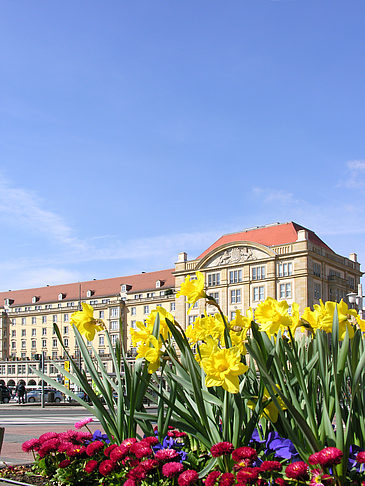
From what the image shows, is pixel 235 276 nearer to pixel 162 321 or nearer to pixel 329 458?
pixel 162 321

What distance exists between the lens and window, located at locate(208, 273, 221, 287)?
2904 inches

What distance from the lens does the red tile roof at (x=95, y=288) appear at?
90.7 metres

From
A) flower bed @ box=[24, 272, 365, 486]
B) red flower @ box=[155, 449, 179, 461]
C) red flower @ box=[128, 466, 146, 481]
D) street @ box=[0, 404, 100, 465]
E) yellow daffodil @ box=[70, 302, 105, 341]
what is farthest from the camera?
street @ box=[0, 404, 100, 465]

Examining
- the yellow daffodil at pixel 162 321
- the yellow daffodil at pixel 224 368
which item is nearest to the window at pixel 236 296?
the yellow daffodil at pixel 162 321

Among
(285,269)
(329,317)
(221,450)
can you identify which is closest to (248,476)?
(221,450)

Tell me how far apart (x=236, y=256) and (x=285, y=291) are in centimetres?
781

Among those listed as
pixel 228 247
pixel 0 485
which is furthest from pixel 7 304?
pixel 0 485

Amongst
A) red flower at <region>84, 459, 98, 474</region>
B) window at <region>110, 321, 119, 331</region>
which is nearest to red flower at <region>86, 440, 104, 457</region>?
red flower at <region>84, 459, 98, 474</region>

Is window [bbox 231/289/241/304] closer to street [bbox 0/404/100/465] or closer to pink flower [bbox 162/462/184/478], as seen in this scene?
street [bbox 0/404/100/465]

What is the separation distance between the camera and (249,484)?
12.1 ft

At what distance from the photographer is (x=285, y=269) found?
68.0 m

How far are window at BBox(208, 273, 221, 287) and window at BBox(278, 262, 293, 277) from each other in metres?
8.65

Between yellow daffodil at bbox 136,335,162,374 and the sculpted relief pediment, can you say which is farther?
the sculpted relief pediment

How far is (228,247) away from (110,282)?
30804mm
